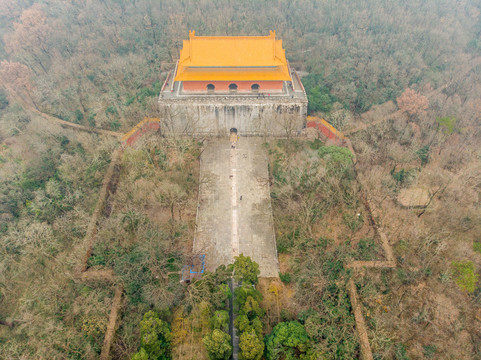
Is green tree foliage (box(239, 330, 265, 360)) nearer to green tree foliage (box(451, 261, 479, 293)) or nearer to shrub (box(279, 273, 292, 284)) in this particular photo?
shrub (box(279, 273, 292, 284))

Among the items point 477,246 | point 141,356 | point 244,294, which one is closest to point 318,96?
point 477,246

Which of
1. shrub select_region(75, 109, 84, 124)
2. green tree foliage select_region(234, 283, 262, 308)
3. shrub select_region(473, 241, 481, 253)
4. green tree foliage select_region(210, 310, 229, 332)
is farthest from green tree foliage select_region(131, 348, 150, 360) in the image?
shrub select_region(75, 109, 84, 124)

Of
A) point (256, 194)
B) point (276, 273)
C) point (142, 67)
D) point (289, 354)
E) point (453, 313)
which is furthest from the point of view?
point (142, 67)

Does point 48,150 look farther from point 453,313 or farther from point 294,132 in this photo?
point 453,313

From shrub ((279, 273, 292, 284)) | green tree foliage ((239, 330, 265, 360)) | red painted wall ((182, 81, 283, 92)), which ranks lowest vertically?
shrub ((279, 273, 292, 284))

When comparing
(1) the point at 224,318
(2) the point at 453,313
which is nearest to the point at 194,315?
(1) the point at 224,318

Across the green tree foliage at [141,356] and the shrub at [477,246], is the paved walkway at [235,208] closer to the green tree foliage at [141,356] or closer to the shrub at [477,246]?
the green tree foliage at [141,356]
